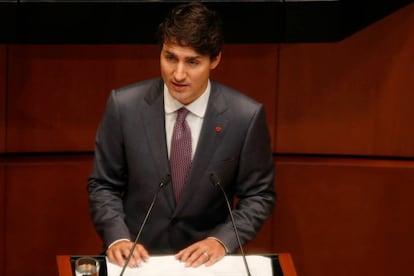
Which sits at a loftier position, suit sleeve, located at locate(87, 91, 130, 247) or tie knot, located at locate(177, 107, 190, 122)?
tie knot, located at locate(177, 107, 190, 122)

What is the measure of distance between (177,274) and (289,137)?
147cm

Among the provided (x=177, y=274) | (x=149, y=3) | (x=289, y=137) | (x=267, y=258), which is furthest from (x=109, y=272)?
(x=289, y=137)

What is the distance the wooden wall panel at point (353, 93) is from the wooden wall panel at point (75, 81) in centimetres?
11

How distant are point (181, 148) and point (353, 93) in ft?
3.66

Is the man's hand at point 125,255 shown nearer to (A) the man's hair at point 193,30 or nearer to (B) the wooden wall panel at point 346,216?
(A) the man's hair at point 193,30

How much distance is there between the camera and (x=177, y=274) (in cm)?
274

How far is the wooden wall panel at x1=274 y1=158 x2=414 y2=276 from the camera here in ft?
13.5

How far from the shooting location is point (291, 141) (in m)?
4.11

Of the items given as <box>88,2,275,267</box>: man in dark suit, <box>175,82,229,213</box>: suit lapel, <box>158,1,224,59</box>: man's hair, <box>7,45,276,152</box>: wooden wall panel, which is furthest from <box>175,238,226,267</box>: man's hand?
<box>7,45,276,152</box>: wooden wall panel

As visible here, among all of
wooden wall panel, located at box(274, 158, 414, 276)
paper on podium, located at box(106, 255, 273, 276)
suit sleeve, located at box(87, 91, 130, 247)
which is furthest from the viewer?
wooden wall panel, located at box(274, 158, 414, 276)

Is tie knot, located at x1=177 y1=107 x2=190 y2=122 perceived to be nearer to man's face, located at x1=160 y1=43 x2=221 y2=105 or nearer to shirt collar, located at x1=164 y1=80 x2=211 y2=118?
shirt collar, located at x1=164 y1=80 x2=211 y2=118

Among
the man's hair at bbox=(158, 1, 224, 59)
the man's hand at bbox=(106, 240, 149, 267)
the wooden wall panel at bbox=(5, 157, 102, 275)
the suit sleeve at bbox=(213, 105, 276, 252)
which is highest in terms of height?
the man's hair at bbox=(158, 1, 224, 59)

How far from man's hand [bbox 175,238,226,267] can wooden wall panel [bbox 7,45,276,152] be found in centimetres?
121

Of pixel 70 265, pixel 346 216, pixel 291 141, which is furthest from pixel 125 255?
pixel 346 216
